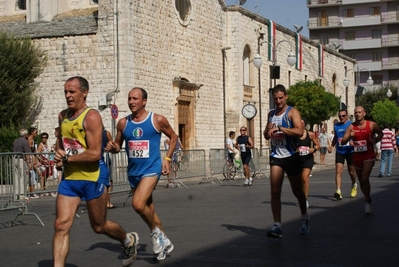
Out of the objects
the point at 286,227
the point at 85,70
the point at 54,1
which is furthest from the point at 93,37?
the point at 286,227

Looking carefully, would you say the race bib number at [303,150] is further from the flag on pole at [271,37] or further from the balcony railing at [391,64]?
the balcony railing at [391,64]

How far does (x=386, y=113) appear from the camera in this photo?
65000 mm

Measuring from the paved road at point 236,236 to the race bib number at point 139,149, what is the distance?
3.74 feet

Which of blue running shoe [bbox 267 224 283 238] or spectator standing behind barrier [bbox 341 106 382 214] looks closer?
blue running shoe [bbox 267 224 283 238]

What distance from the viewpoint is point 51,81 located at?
30656mm

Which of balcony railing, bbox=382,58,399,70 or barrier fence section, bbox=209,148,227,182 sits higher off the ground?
balcony railing, bbox=382,58,399,70

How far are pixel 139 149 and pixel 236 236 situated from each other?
7.37ft

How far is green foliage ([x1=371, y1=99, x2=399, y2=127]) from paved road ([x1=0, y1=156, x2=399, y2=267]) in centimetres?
5059

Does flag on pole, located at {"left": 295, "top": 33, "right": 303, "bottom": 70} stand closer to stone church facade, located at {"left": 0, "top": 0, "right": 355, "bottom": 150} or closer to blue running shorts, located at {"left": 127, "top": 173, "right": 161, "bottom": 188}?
stone church facade, located at {"left": 0, "top": 0, "right": 355, "bottom": 150}

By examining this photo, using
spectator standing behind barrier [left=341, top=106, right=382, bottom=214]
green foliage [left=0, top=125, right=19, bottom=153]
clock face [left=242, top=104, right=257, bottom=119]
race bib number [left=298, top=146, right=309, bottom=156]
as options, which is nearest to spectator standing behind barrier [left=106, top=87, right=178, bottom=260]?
spectator standing behind barrier [left=341, top=106, right=382, bottom=214]

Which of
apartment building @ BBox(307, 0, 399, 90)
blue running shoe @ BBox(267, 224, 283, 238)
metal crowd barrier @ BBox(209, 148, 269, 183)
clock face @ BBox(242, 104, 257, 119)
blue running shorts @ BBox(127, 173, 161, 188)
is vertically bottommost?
blue running shoe @ BBox(267, 224, 283, 238)

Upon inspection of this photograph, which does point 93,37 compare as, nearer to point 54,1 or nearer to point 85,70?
point 85,70

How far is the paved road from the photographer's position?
7957 mm

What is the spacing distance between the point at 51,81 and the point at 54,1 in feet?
20.4
